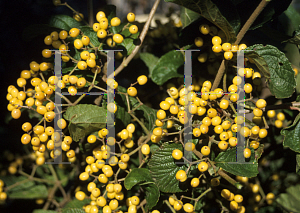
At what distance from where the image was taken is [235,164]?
0.71 m

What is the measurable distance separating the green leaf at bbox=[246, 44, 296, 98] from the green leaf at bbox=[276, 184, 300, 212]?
476 mm

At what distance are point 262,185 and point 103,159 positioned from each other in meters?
0.76

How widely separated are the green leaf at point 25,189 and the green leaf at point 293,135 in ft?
3.29

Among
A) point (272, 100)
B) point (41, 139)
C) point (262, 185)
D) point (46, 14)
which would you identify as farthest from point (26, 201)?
Result: point (272, 100)

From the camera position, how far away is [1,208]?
112cm

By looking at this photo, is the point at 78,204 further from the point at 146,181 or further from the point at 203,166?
the point at 203,166

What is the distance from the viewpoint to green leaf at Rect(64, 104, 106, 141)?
0.70m

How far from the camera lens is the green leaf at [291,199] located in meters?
0.92

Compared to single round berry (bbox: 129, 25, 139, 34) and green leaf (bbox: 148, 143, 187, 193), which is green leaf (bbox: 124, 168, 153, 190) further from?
single round berry (bbox: 129, 25, 139, 34)

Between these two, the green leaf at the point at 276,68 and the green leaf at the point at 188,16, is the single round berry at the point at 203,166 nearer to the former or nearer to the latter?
the green leaf at the point at 276,68

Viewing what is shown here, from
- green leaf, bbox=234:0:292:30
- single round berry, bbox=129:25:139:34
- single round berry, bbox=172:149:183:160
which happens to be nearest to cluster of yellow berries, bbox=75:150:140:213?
single round berry, bbox=172:149:183:160

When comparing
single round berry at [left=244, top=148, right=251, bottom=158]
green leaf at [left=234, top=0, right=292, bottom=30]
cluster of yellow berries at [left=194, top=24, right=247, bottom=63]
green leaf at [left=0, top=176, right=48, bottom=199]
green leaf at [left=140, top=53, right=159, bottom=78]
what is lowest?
green leaf at [left=0, top=176, right=48, bottom=199]

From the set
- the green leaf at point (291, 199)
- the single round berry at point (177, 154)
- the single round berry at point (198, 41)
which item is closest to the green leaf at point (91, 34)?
the single round berry at point (198, 41)

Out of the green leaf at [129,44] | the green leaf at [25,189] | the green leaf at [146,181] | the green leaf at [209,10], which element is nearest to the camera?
the green leaf at [209,10]
